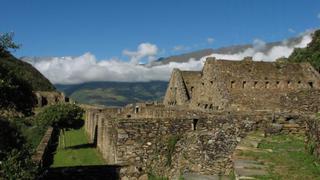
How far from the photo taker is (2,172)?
38.5 ft

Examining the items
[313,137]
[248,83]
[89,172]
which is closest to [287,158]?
[313,137]

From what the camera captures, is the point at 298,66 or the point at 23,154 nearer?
the point at 23,154

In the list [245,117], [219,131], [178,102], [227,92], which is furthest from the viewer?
[178,102]

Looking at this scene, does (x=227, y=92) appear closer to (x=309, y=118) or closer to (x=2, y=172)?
(x=309, y=118)

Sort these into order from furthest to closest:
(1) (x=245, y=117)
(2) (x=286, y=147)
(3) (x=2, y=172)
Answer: (1) (x=245, y=117) < (2) (x=286, y=147) < (3) (x=2, y=172)

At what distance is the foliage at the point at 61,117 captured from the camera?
138 ft

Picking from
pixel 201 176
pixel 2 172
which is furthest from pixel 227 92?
pixel 2 172

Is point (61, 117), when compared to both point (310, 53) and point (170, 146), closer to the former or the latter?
point (170, 146)

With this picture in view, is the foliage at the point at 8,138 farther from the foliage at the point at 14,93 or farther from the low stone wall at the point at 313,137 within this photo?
the low stone wall at the point at 313,137

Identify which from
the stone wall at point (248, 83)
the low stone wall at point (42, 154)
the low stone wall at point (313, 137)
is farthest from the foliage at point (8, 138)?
the stone wall at point (248, 83)

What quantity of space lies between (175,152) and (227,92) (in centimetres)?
2611

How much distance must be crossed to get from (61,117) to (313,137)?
107ft

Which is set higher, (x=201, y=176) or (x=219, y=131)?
(x=219, y=131)

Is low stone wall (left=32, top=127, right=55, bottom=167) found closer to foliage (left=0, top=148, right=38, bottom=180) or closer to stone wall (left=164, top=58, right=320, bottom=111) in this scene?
foliage (left=0, top=148, right=38, bottom=180)
